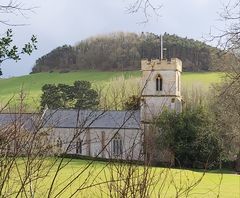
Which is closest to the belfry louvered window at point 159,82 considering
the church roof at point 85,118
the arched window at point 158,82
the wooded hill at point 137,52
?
the arched window at point 158,82

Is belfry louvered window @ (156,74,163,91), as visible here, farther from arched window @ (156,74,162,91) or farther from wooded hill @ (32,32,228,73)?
wooded hill @ (32,32,228,73)

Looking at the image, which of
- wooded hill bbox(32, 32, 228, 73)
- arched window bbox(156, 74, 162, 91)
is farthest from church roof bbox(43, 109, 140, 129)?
arched window bbox(156, 74, 162, 91)

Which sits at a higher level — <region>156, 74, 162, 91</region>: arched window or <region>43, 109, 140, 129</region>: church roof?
<region>43, 109, 140, 129</region>: church roof

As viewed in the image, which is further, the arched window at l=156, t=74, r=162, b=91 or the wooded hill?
the arched window at l=156, t=74, r=162, b=91

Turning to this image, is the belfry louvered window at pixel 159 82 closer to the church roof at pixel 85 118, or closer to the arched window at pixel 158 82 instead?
the arched window at pixel 158 82

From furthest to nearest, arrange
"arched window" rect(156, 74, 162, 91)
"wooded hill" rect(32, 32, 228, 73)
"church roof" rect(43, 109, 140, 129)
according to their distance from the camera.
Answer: "arched window" rect(156, 74, 162, 91) < "wooded hill" rect(32, 32, 228, 73) < "church roof" rect(43, 109, 140, 129)

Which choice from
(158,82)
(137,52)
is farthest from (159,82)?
(137,52)

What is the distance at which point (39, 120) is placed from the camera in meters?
3.15

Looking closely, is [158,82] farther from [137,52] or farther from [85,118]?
[85,118]

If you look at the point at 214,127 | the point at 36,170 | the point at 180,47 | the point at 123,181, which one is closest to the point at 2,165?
the point at 36,170

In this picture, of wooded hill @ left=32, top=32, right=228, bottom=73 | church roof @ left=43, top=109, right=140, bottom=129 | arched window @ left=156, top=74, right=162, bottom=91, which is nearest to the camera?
church roof @ left=43, top=109, right=140, bottom=129

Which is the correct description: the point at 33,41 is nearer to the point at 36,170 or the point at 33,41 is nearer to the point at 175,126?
the point at 36,170

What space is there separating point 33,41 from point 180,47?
2114 inches

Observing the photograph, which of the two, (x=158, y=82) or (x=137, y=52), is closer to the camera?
(x=137, y=52)
